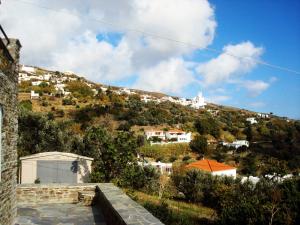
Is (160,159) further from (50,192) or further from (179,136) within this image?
(50,192)

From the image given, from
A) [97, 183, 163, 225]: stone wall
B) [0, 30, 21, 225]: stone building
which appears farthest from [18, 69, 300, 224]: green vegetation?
[0, 30, 21, 225]: stone building

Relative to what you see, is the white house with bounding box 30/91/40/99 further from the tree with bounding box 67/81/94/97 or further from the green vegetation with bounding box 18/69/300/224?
the tree with bounding box 67/81/94/97

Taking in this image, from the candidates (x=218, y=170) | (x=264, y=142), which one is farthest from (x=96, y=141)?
(x=264, y=142)

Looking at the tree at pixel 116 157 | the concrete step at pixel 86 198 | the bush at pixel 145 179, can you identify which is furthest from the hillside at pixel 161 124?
the concrete step at pixel 86 198

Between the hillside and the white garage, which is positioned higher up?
the hillside

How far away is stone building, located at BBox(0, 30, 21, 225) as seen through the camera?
624 centimetres

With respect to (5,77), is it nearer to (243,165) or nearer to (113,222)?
(113,222)

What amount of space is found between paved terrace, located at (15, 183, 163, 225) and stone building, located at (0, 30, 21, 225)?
0.80 meters

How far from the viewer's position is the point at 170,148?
5197 cm

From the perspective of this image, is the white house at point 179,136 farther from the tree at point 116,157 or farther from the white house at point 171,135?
the tree at point 116,157

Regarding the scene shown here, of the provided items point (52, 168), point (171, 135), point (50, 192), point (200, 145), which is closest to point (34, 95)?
point (171, 135)

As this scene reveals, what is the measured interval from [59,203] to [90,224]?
8.11 ft

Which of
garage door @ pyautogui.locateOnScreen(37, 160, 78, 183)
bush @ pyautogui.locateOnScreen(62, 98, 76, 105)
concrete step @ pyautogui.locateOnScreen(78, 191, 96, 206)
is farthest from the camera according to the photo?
bush @ pyautogui.locateOnScreen(62, 98, 76, 105)

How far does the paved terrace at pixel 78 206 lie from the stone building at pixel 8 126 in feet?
2.62
